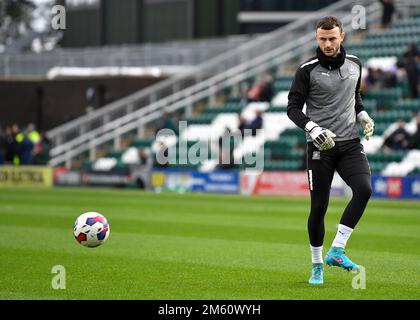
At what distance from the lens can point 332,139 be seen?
11.2 metres

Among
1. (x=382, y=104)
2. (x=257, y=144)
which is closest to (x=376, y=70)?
(x=382, y=104)

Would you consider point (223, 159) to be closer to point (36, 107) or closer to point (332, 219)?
point (332, 219)

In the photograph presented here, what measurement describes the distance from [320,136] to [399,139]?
21.6 metres

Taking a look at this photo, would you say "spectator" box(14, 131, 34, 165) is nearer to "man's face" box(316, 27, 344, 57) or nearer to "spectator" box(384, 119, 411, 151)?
"spectator" box(384, 119, 411, 151)

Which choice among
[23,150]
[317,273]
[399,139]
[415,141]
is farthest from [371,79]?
[317,273]

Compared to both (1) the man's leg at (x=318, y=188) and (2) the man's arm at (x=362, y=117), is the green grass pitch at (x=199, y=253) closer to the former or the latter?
(1) the man's leg at (x=318, y=188)

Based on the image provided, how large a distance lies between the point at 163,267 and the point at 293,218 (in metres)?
9.55

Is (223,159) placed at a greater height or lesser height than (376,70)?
lesser

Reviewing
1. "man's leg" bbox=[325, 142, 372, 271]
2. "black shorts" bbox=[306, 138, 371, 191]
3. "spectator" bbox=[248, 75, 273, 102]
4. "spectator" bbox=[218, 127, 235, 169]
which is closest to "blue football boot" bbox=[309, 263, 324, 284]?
"man's leg" bbox=[325, 142, 372, 271]

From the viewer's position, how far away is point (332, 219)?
22125 mm

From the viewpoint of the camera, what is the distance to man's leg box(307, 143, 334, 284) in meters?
11.3

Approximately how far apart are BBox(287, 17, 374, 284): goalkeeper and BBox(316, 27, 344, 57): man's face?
12 mm

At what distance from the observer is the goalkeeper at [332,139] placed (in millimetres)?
11281

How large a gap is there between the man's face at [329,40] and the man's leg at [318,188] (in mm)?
944
